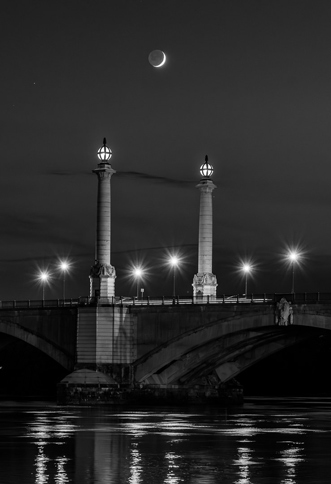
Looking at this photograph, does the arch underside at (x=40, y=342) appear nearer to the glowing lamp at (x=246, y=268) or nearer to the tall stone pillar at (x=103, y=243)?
the tall stone pillar at (x=103, y=243)

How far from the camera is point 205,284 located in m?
120

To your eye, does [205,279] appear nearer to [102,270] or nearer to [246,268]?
[246,268]

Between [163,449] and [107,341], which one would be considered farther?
[107,341]

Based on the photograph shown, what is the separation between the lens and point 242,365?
12594 centimetres

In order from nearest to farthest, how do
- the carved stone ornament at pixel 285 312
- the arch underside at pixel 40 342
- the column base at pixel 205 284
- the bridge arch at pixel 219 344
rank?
the carved stone ornament at pixel 285 312 → the bridge arch at pixel 219 344 → the arch underside at pixel 40 342 → the column base at pixel 205 284

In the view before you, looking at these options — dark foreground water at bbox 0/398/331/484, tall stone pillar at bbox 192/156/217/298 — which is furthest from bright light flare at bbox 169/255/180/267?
dark foreground water at bbox 0/398/331/484

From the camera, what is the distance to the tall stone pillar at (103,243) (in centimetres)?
11681

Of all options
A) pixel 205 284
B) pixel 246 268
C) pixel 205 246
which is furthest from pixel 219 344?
pixel 205 246

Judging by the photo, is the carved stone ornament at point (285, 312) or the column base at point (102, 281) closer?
the carved stone ornament at point (285, 312)

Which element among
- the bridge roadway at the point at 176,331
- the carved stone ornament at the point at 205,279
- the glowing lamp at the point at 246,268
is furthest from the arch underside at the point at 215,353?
the carved stone ornament at the point at 205,279

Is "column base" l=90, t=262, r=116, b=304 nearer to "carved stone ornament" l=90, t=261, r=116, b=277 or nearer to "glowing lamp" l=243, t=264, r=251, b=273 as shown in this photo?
"carved stone ornament" l=90, t=261, r=116, b=277

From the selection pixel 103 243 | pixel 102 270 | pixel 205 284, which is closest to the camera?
pixel 102 270

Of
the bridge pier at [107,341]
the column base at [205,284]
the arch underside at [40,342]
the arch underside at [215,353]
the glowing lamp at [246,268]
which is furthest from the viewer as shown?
the column base at [205,284]

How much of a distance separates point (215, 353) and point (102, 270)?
1325 centimetres
